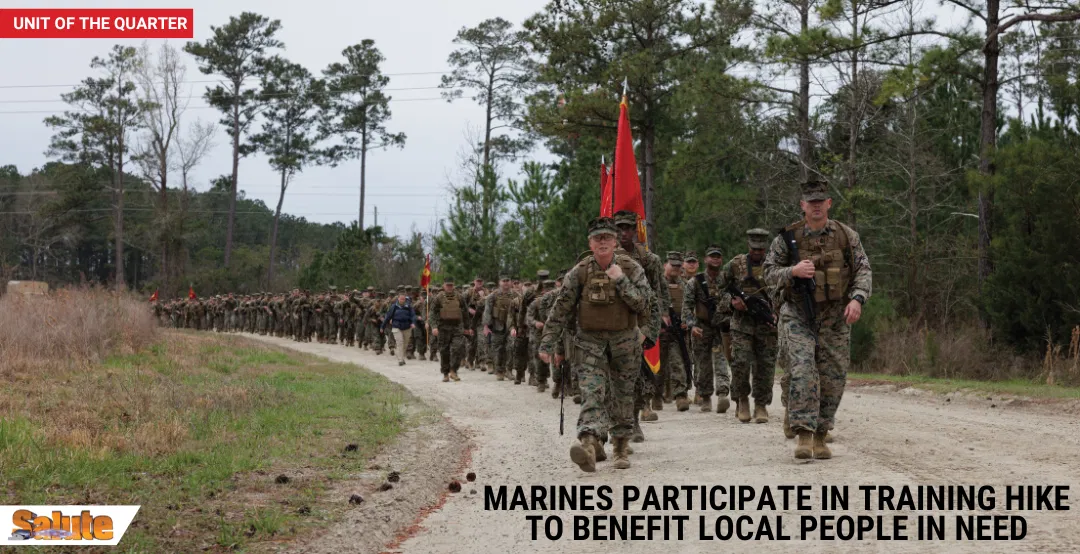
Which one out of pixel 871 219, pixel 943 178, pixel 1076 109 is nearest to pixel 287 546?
pixel 1076 109

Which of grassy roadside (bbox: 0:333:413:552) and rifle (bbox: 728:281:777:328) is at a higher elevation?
rifle (bbox: 728:281:777:328)

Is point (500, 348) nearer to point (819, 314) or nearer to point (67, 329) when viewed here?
point (67, 329)

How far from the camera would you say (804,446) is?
8570 millimetres

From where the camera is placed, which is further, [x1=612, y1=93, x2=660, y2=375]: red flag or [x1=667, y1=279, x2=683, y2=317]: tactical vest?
[x1=667, y1=279, x2=683, y2=317]: tactical vest

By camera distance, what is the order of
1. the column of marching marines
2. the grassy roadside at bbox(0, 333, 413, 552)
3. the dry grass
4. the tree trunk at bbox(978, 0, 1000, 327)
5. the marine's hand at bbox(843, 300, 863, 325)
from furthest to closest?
the tree trunk at bbox(978, 0, 1000, 327) < the dry grass < the column of marching marines < the marine's hand at bbox(843, 300, 863, 325) < the grassy roadside at bbox(0, 333, 413, 552)

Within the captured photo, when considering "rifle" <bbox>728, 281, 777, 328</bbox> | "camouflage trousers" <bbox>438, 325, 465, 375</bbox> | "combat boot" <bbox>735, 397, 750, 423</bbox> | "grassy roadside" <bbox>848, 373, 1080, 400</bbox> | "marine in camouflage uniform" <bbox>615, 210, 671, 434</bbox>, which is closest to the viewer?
"marine in camouflage uniform" <bbox>615, 210, 671, 434</bbox>

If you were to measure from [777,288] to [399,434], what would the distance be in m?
4.60

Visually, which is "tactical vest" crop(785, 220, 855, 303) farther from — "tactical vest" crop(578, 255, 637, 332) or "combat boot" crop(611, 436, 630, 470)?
"combat boot" crop(611, 436, 630, 470)

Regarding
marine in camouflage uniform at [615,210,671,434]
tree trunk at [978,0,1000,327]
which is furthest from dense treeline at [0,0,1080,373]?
marine in camouflage uniform at [615,210,671,434]

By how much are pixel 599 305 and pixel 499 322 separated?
12547 millimetres

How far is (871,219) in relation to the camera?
26500 mm

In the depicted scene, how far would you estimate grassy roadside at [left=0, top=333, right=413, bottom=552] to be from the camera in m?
6.68

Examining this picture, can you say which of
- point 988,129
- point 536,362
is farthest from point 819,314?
point 988,129

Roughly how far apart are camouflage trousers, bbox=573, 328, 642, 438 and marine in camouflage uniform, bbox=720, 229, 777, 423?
9.56 ft
